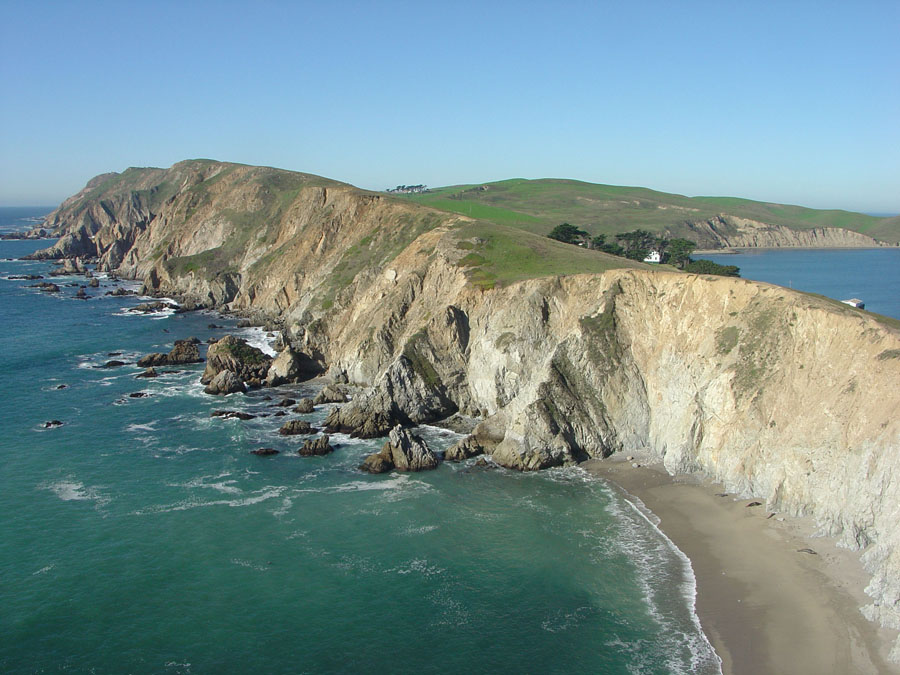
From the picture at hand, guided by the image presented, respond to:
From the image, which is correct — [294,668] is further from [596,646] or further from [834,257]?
[834,257]

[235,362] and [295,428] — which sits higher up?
[235,362]

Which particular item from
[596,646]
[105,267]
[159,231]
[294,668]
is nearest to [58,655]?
[294,668]

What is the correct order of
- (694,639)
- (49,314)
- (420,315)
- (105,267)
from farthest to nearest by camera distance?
(105,267) < (49,314) < (420,315) < (694,639)

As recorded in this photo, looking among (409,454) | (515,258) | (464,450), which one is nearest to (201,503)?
(409,454)

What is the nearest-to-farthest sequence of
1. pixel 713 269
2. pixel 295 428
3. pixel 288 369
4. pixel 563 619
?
1. pixel 563 619
2. pixel 295 428
3. pixel 288 369
4. pixel 713 269

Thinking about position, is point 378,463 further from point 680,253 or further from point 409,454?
point 680,253

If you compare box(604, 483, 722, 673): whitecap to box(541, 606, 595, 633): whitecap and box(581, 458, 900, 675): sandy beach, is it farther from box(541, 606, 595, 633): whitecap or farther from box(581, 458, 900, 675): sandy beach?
box(541, 606, 595, 633): whitecap
